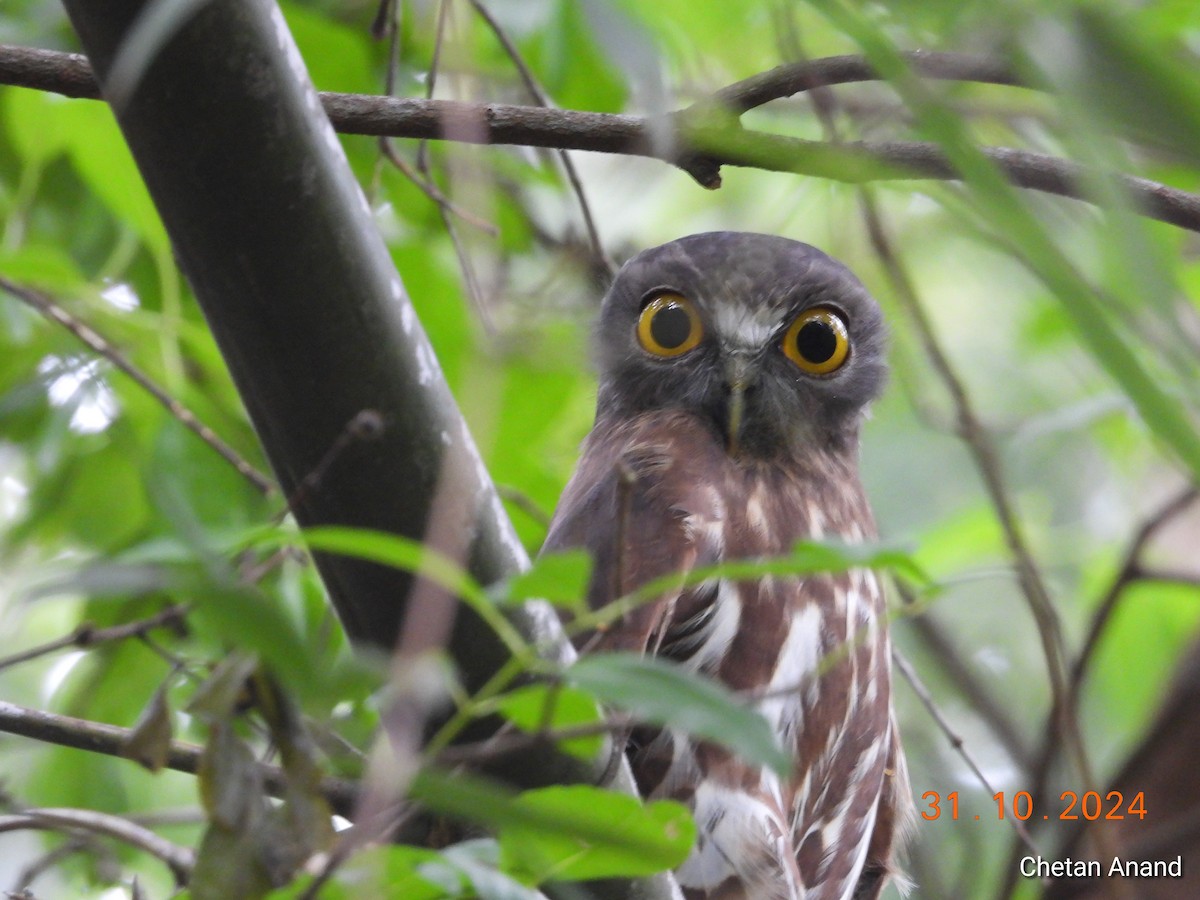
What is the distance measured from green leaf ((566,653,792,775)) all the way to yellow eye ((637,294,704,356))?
1691 millimetres

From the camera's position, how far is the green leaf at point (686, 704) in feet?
2.70

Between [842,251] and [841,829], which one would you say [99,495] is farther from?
[842,251]

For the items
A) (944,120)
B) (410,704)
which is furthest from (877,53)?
(410,704)

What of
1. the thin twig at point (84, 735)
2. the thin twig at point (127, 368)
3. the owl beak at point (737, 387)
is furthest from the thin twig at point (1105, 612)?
the thin twig at point (127, 368)

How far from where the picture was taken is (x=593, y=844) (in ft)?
3.27

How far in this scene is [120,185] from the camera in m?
2.40

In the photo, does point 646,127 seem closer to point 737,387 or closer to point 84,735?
point 84,735

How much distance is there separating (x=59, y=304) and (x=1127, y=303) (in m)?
1.82

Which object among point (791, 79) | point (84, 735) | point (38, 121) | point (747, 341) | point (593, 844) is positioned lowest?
point (593, 844)

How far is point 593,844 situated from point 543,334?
4.87ft

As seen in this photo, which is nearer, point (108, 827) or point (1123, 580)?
point (108, 827)

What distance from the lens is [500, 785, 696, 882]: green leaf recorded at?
3.36 ft

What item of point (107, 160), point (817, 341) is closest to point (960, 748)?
point (817, 341)

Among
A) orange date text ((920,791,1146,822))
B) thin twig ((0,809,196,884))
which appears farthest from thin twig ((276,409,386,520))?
orange date text ((920,791,1146,822))
